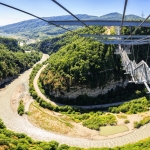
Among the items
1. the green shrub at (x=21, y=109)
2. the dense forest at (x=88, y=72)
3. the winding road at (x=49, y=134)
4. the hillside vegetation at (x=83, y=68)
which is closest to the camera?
the winding road at (x=49, y=134)

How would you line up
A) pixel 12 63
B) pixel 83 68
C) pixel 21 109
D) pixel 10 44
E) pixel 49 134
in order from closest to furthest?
pixel 49 134
pixel 21 109
pixel 83 68
pixel 12 63
pixel 10 44

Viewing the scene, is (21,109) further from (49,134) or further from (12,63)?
(12,63)

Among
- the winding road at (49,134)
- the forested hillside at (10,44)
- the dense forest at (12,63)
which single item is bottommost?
the winding road at (49,134)

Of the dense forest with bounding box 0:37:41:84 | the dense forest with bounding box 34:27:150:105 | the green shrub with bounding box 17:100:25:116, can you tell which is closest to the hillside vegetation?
the dense forest with bounding box 34:27:150:105

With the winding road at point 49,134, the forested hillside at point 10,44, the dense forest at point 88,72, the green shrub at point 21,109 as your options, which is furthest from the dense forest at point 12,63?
the green shrub at point 21,109

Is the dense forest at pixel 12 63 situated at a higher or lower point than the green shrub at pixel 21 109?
higher

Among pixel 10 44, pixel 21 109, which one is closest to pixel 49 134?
pixel 21 109

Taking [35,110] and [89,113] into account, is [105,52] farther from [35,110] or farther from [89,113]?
[35,110]

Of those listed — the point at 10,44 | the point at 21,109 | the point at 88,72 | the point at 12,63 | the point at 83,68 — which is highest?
the point at 10,44

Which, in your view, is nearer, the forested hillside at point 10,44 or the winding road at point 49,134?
the winding road at point 49,134

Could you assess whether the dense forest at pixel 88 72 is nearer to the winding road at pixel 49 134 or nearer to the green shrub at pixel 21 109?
the green shrub at pixel 21 109

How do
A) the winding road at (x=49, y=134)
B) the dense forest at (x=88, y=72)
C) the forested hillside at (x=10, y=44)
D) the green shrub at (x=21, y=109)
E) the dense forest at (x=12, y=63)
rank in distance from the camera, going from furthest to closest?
the forested hillside at (x=10, y=44) < the dense forest at (x=12, y=63) < the dense forest at (x=88, y=72) < the green shrub at (x=21, y=109) < the winding road at (x=49, y=134)
